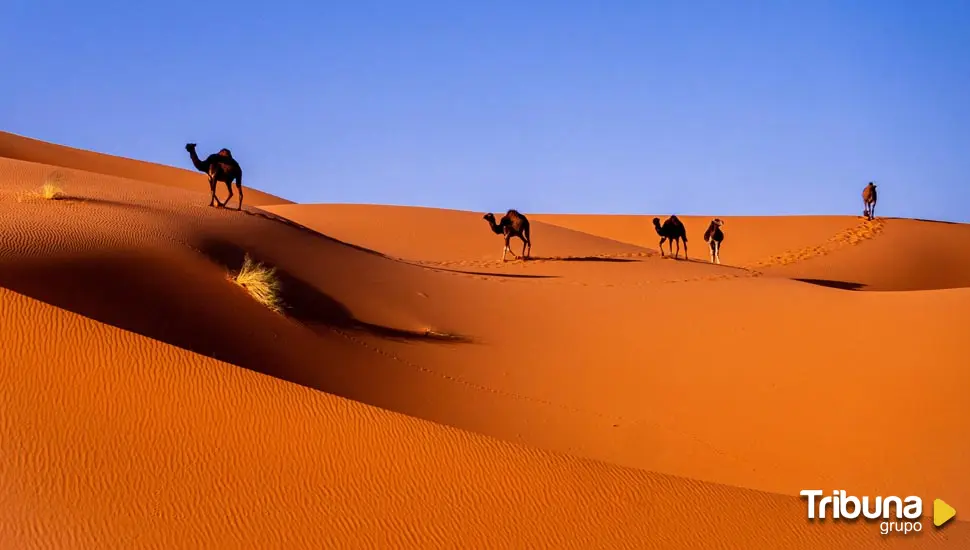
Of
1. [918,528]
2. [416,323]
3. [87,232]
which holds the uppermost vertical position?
[87,232]

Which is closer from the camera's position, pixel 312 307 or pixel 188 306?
pixel 188 306

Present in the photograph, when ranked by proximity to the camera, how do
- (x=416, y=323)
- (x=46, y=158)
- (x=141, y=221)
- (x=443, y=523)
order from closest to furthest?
(x=443, y=523) < (x=141, y=221) < (x=416, y=323) < (x=46, y=158)

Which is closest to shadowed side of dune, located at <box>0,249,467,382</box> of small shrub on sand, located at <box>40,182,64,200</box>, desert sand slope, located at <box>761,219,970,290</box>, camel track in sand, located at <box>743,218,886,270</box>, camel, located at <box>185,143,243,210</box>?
small shrub on sand, located at <box>40,182,64,200</box>

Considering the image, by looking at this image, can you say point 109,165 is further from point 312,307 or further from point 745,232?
point 312,307

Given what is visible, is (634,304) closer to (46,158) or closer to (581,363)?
(581,363)

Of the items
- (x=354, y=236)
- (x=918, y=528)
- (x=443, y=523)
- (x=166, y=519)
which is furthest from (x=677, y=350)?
(x=354, y=236)

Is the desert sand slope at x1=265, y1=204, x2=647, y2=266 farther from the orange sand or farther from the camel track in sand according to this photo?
the orange sand

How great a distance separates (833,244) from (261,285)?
33053 millimetres

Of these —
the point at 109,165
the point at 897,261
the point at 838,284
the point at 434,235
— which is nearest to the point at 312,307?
the point at 434,235

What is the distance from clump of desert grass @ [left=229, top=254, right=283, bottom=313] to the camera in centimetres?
1195

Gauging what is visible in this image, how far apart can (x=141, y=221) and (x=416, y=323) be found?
3888 mm

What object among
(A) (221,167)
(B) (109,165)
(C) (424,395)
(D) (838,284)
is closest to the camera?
(C) (424,395)

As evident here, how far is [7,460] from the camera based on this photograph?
6219 mm

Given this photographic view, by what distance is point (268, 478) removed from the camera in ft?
21.7
